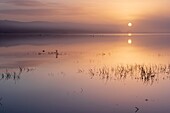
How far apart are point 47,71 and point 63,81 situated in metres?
2.74

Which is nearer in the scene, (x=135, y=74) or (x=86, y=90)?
(x=86, y=90)

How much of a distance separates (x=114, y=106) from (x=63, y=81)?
3786mm

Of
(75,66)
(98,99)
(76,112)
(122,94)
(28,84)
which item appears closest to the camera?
(76,112)

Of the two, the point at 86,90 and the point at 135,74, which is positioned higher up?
the point at 135,74

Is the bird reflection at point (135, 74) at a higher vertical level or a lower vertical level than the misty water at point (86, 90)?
higher

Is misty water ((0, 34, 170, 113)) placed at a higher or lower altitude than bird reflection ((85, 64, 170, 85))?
lower

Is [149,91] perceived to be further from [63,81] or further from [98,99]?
[63,81]

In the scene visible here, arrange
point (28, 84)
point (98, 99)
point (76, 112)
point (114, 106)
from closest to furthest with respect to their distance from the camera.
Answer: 1. point (76, 112)
2. point (114, 106)
3. point (98, 99)
4. point (28, 84)

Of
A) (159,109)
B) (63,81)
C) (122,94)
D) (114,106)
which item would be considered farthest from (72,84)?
(159,109)

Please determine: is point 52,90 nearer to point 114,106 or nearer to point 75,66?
point 114,106

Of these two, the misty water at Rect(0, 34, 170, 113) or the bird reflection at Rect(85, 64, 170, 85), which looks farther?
the bird reflection at Rect(85, 64, 170, 85)

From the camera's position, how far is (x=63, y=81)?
12.7 meters

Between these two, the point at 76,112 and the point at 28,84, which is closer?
the point at 76,112

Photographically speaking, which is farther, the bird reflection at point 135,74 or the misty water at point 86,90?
the bird reflection at point 135,74
